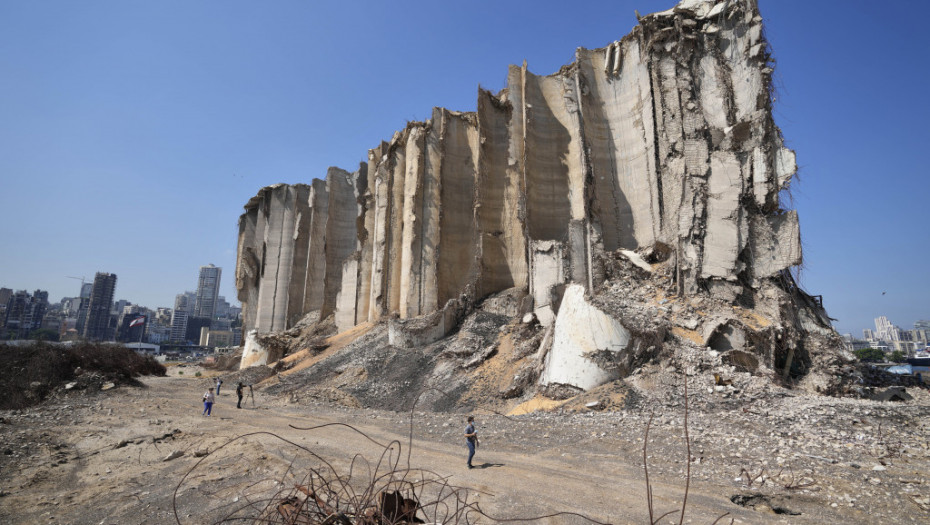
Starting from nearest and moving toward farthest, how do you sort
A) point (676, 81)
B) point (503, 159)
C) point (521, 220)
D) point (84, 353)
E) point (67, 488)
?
point (67, 488) → point (676, 81) → point (84, 353) → point (521, 220) → point (503, 159)

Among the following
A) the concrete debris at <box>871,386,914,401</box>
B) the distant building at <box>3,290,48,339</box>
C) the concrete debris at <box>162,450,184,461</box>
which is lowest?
the concrete debris at <box>162,450,184,461</box>

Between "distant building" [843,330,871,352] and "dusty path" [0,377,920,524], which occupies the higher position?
"distant building" [843,330,871,352]

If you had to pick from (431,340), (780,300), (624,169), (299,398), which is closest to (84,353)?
(299,398)

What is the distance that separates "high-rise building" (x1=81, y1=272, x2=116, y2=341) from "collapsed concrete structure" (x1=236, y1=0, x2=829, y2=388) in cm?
12220

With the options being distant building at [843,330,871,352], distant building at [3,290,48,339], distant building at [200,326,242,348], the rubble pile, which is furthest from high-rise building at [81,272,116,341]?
distant building at [843,330,871,352]

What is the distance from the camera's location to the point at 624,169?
23562 millimetres

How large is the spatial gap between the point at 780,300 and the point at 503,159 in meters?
16.7

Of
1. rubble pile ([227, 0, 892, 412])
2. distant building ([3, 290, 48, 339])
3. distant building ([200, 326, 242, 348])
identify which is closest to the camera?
rubble pile ([227, 0, 892, 412])

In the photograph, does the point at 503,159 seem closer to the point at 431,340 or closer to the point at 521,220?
the point at 521,220

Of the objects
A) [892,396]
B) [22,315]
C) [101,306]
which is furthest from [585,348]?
[101,306]

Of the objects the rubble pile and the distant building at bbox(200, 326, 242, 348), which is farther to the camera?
the distant building at bbox(200, 326, 242, 348)

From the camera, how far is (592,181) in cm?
2283

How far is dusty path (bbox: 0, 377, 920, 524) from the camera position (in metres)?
6.29

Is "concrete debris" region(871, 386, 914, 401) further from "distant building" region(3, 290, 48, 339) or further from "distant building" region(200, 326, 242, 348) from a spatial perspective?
"distant building" region(200, 326, 242, 348)
